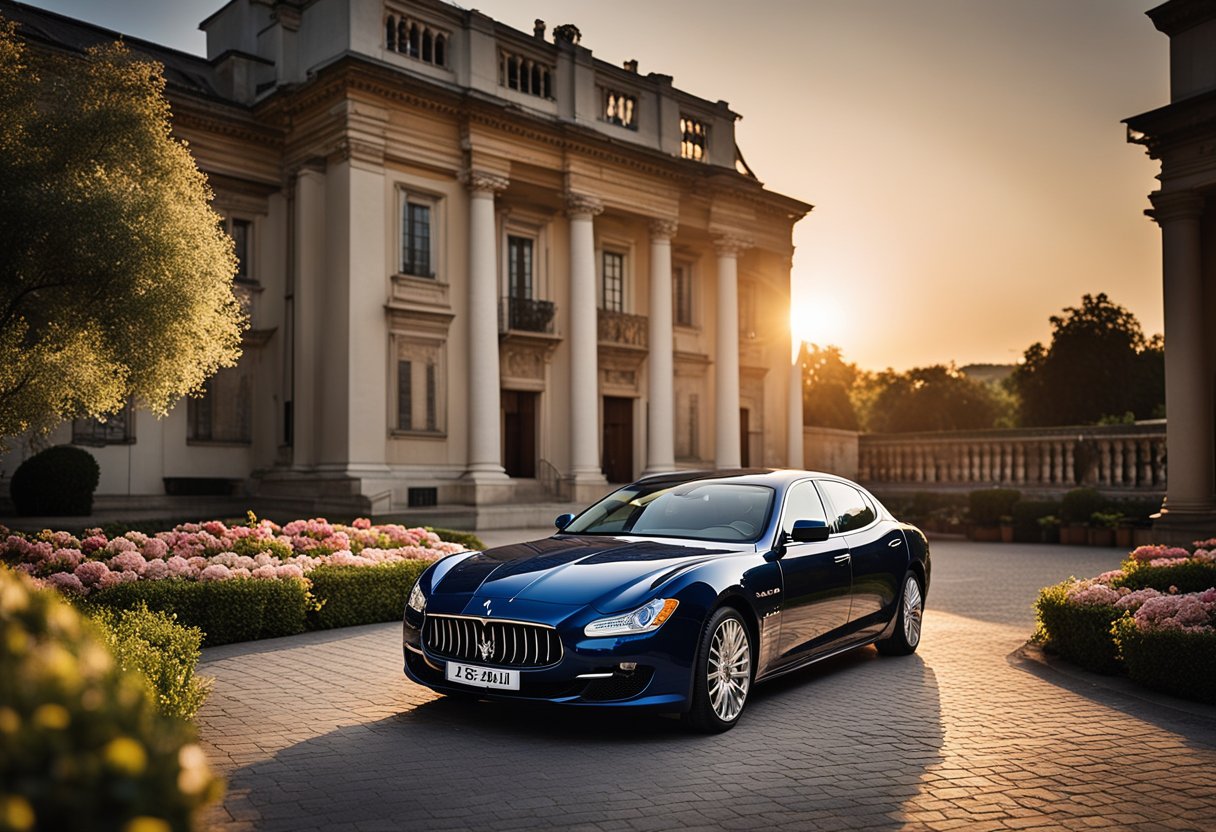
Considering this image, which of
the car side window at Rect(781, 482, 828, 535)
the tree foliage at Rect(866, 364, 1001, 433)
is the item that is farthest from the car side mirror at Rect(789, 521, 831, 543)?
the tree foliage at Rect(866, 364, 1001, 433)

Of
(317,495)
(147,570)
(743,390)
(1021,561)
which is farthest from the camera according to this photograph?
(743,390)

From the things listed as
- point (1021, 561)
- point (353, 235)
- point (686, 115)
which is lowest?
point (1021, 561)

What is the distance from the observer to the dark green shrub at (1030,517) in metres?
26.8

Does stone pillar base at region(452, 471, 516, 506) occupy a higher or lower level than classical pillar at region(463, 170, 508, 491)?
lower

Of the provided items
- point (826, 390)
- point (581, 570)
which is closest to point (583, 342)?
point (581, 570)

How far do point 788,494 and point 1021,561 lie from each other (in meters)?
14.7

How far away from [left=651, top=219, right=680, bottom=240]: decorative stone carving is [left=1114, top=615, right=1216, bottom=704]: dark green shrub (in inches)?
1058

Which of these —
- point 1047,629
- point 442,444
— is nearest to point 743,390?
point 442,444

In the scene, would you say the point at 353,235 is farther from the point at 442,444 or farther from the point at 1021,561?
the point at 1021,561

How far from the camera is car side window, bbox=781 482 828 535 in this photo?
8.09 metres

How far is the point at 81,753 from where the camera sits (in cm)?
172

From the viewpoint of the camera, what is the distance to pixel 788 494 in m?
8.33

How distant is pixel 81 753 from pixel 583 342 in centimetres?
3004

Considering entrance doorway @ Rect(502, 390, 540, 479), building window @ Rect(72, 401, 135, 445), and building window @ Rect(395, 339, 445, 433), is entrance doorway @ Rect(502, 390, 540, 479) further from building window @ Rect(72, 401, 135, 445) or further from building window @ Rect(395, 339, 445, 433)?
building window @ Rect(72, 401, 135, 445)
